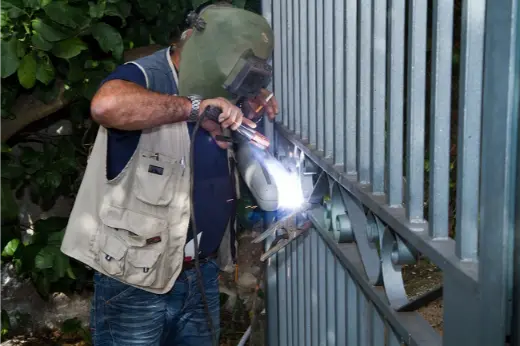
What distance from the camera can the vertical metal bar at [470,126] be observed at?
98 centimetres

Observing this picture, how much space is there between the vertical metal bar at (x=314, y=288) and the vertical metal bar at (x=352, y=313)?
1.26ft

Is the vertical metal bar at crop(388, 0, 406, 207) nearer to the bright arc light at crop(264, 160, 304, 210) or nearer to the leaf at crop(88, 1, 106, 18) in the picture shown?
the bright arc light at crop(264, 160, 304, 210)

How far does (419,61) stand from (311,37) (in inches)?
34.5

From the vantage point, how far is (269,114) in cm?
259

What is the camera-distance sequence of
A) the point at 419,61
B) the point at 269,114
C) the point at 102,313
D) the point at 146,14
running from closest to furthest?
1. the point at 419,61
2. the point at 269,114
3. the point at 102,313
4. the point at 146,14

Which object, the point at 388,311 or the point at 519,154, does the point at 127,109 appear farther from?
the point at 519,154

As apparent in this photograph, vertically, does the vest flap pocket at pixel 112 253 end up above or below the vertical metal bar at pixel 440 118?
below

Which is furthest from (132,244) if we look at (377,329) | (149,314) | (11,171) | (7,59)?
(11,171)

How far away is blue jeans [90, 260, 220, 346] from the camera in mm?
2693

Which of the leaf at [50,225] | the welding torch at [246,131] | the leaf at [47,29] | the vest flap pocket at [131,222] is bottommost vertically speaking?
the leaf at [50,225]

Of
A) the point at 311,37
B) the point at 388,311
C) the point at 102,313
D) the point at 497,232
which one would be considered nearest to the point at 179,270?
the point at 102,313

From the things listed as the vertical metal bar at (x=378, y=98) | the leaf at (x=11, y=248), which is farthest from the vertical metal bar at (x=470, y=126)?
the leaf at (x=11, y=248)

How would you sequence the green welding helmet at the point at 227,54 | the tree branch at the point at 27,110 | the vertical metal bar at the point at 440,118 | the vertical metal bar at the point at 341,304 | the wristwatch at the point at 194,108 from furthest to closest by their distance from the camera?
the tree branch at the point at 27,110 < the wristwatch at the point at 194,108 < the green welding helmet at the point at 227,54 < the vertical metal bar at the point at 341,304 < the vertical metal bar at the point at 440,118

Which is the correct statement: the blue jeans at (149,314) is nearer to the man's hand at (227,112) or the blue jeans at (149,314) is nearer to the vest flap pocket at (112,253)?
the vest flap pocket at (112,253)
